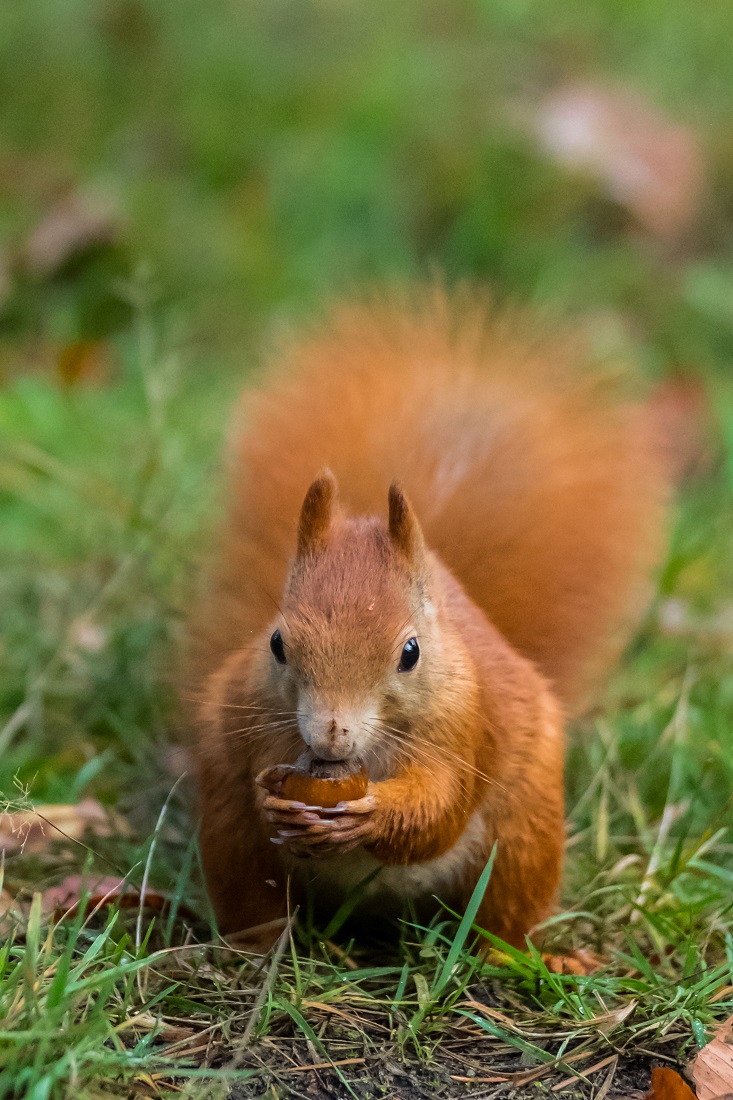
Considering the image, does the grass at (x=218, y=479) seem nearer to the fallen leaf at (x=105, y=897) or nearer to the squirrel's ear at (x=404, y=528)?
the fallen leaf at (x=105, y=897)

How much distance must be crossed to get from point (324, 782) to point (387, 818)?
10 cm

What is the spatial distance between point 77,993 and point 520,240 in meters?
3.81

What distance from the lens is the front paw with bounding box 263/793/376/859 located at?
161 centimetres

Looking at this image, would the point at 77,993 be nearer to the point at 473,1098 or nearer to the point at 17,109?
the point at 473,1098

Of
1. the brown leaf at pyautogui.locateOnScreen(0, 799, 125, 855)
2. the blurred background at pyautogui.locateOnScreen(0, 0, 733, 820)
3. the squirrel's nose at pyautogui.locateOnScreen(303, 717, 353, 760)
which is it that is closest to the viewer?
the squirrel's nose at pyautogui.locateOnScreen(303, 717, 353, 760)

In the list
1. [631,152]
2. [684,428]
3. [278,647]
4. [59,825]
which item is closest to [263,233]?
[631,152]

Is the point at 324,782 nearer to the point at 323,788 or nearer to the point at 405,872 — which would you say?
the point at 323,788

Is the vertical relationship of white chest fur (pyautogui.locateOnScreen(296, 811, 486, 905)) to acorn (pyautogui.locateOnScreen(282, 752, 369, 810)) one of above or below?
below

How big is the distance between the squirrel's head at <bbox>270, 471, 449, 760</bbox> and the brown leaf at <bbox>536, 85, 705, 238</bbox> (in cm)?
364

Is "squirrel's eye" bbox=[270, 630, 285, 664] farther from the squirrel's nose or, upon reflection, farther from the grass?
the grass

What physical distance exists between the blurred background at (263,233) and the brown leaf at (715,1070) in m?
0.85

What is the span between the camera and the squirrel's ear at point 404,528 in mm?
1650

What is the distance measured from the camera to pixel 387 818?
64.9 inches

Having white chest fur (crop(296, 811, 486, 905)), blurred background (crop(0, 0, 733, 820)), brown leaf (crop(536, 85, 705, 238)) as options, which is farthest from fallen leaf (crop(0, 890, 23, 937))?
brown leaf (crop(536, 85, 705, 238))
